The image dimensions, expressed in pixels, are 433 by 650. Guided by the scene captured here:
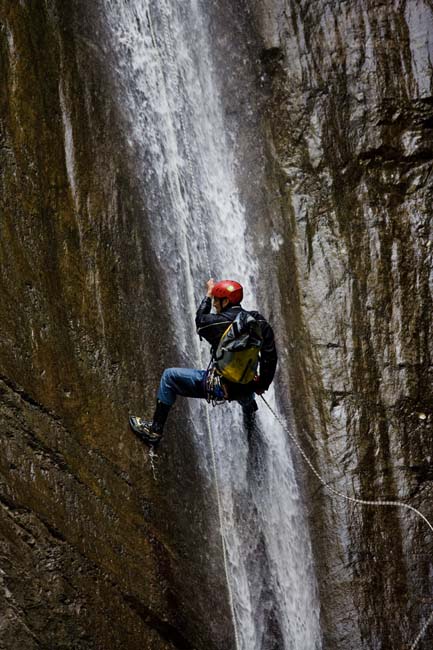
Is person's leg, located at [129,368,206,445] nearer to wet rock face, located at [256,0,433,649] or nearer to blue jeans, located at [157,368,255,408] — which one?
blue jeans, located at [157,368,255,408]

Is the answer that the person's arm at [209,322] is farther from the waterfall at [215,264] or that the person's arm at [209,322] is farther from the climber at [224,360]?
the waterfall at [215,264]

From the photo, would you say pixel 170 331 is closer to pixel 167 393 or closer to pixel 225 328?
pixel 167 393

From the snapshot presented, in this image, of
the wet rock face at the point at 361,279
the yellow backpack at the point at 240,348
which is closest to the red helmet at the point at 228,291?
the yellow backpack at the point at 240,348

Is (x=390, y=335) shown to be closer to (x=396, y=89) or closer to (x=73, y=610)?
(x=396, y=89)

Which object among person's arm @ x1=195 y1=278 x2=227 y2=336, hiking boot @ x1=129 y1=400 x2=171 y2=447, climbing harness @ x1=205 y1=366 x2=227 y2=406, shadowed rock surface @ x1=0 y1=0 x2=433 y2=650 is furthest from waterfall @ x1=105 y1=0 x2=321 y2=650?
person's arm @ x1=195 y1=278 x2=227 y2=336

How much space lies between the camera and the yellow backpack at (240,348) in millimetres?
7000

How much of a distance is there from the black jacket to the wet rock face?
140 cm

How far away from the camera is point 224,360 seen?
711 cm

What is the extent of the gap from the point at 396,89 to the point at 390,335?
8.68 ft

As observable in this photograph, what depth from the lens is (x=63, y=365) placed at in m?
6.96

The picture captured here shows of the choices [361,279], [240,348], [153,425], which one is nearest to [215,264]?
[361,279]

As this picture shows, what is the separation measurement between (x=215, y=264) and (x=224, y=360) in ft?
7.21

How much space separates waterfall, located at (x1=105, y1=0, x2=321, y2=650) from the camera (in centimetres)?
838

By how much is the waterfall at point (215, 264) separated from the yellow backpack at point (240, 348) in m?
1.14
